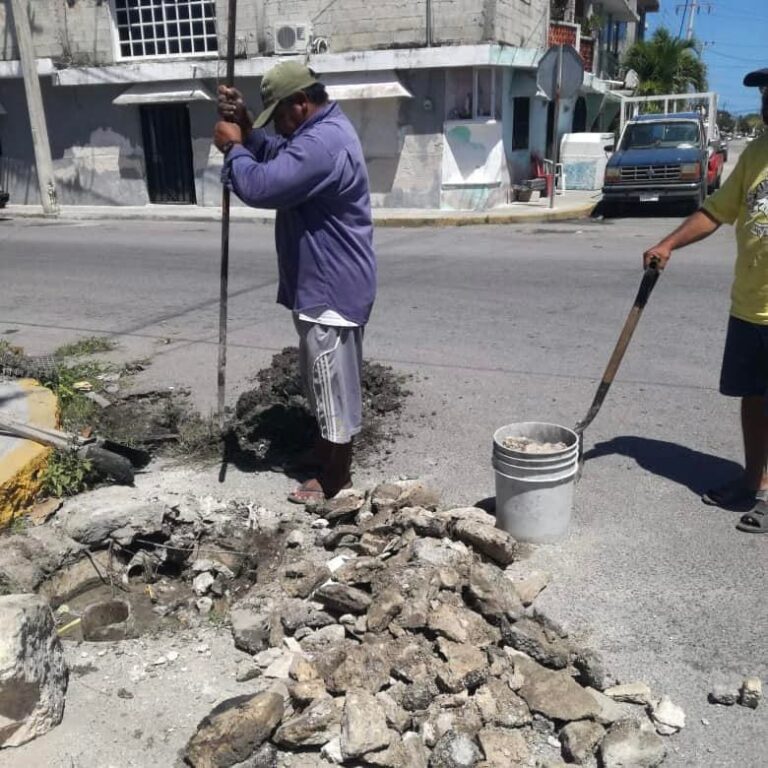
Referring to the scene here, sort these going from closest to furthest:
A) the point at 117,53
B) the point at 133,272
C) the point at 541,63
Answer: the point at 133,272, the point at 541,63, the point at 117,53

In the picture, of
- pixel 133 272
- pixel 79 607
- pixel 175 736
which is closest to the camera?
pixel 175 736

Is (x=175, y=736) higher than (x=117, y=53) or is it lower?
lower

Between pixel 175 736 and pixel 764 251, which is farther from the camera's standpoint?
pixel 764 251

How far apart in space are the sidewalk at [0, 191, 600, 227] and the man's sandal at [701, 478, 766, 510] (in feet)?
41.9

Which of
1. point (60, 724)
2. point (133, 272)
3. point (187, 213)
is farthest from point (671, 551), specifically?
point (187, 213)

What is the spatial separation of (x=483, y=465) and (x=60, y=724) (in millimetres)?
2600

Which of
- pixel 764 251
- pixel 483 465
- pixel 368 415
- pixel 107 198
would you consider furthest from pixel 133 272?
pixel 107 198

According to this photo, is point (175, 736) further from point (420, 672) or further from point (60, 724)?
point (420, 672)

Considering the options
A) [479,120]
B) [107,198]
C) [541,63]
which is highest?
[541,63]

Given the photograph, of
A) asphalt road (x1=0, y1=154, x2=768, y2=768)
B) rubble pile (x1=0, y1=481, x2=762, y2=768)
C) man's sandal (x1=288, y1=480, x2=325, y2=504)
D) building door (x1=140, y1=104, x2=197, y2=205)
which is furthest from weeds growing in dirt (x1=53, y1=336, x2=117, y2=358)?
building door (x1=140, y1=104, x2=197, y2=205)

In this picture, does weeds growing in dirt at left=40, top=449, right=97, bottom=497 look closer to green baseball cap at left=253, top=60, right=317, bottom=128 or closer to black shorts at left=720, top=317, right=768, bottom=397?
green baseball cap at left=253, top=60, right=317, bottom=128

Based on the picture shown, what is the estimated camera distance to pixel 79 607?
3.42 metres

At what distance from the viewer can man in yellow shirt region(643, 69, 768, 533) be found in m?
3.69

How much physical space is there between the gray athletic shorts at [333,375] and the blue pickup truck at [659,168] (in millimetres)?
13462
